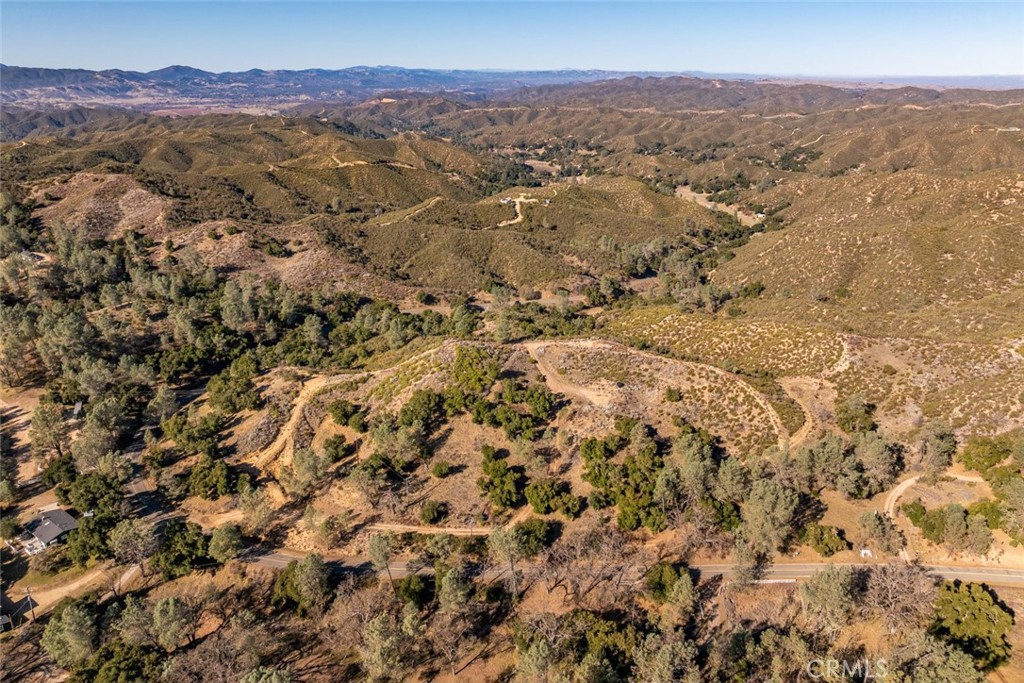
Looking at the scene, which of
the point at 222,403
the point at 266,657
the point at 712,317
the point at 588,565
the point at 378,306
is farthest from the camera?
the point at 378,306

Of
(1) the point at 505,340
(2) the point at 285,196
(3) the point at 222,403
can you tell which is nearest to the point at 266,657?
(3) the point at 222,403

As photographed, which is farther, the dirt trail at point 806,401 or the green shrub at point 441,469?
the dirt trail at point 806,401

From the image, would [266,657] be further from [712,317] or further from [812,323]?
[812,323]

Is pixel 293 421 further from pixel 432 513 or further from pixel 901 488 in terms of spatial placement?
pixel 901 488

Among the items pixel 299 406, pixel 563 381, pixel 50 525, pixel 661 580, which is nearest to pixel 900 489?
pixel 661 580

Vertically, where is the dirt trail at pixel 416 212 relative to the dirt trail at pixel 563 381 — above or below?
above

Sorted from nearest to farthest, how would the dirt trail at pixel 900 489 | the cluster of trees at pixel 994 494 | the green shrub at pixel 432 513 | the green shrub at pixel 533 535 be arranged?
the cluster of trees at pixel 994 494 < the green shrub at pixel 533 535 < the dirt trail at pixel 900 489 < the green shrub at pixel 432 513

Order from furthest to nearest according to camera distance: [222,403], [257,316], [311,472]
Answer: [257,316] → [222,403] → [311,472]

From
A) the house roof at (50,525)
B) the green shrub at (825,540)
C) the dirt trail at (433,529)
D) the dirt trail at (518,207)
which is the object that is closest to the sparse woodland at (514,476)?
the green shrub at (825,540)

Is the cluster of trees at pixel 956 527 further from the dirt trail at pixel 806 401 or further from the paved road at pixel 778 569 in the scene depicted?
the dirt trail at pixel 806 401

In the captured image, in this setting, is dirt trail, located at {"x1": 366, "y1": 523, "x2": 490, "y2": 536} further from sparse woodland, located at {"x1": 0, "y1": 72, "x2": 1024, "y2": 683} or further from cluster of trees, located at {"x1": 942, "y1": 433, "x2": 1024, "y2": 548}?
cluster of trees, located at {"x1": 942, "y1": 433, "x2": 1024, "y2": 548}
